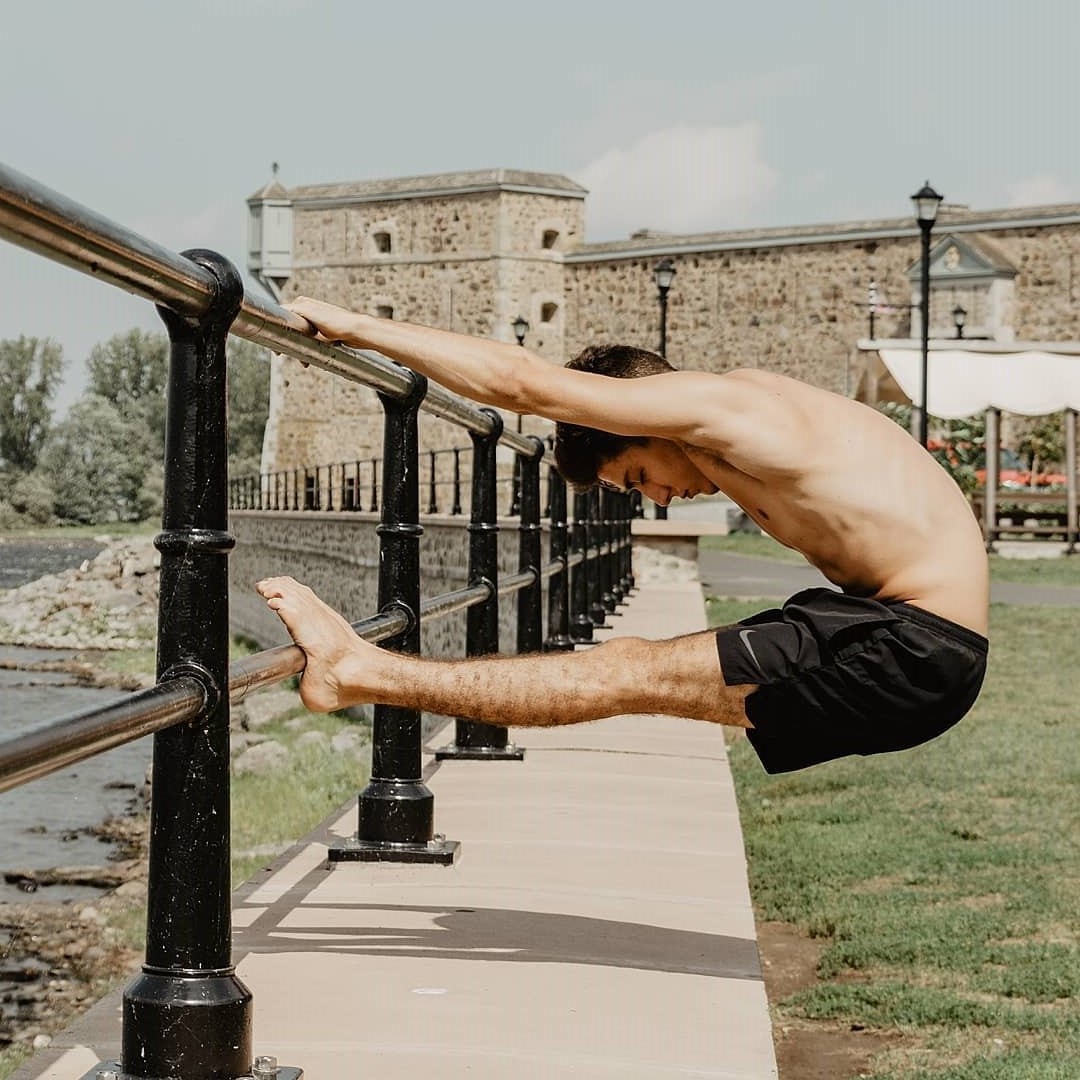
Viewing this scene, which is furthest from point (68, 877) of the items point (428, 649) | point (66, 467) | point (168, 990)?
point (168, 990)

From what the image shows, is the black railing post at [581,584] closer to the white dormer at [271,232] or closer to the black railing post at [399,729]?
the black railing post at [399,729]

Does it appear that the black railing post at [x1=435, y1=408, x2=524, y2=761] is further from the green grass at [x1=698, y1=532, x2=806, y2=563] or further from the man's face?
the green grass at [x1=698, y1=532, x2=806, y2=563]

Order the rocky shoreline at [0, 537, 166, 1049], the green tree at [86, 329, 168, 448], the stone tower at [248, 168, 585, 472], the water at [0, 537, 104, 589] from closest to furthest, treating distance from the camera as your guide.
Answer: the water at [0, 537, 104, 589] → the green tree at [86, 329, 168, 448] → the rocky shoreline at [0, 537, 166, 1049] → the stone tower at [248, 168, 585, 472]

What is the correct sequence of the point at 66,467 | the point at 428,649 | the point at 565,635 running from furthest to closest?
the point at 428,649 → the point at 565,635 → the point at 66,467

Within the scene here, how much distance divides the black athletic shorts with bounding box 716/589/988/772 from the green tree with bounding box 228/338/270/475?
46.9 m

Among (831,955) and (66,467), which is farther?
(66,467)

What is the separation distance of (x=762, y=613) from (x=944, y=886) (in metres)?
2.19

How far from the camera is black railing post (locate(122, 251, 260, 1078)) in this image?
177 cm

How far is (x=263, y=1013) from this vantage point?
206cm

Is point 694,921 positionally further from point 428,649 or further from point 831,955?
point 428,649

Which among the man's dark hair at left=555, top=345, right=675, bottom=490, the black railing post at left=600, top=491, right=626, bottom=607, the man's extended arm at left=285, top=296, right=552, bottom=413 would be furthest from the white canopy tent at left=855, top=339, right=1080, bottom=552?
the man's extended arm at left=285, top=296, right=552, bottom=413

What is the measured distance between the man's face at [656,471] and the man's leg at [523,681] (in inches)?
10.6

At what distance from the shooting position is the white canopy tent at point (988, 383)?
784 inches

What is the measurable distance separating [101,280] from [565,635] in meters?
4.75
